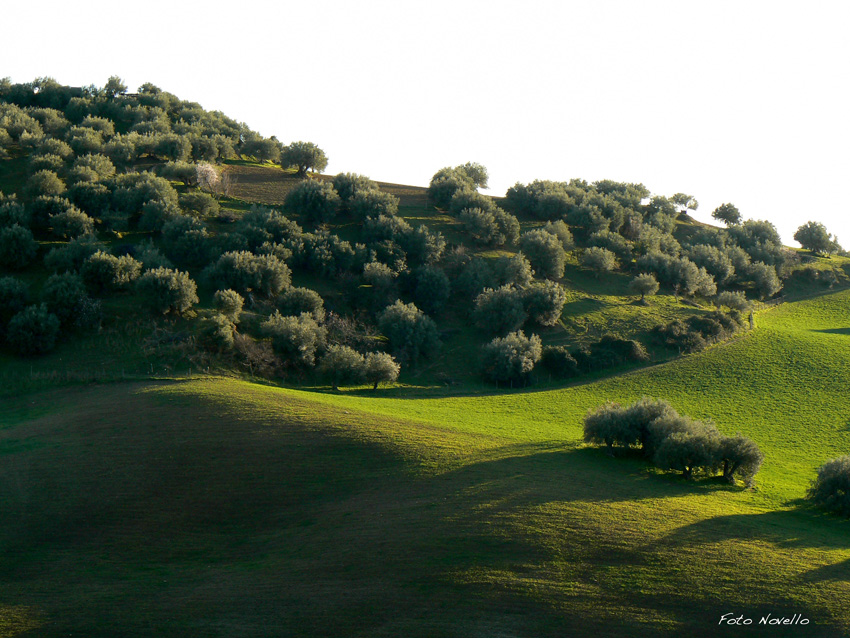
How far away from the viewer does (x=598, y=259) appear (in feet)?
251

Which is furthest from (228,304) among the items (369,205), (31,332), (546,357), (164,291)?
(369,205)

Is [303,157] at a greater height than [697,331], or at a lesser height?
greater

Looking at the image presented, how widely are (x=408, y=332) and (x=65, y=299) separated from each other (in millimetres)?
26388

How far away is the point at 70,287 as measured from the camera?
48500mm

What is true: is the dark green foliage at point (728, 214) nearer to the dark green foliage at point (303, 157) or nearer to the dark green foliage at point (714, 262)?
the dark green foliage at point (714, 262)

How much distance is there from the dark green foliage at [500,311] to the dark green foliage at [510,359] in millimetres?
4796

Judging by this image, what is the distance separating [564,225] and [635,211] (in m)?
21.1

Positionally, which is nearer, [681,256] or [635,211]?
[681,256]

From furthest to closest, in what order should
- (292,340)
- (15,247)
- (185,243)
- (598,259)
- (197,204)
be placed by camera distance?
(598,259), (197,204), (185,243), (15,247), (292,340)

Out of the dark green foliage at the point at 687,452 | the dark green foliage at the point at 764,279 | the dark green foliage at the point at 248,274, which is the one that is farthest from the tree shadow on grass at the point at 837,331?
the dark green foliage at the point at 248,274

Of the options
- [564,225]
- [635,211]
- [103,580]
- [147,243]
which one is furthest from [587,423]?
[635,211]

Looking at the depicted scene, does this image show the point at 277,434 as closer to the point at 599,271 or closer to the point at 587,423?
the point at 587,423

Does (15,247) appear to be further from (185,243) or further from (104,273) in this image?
(185,243)

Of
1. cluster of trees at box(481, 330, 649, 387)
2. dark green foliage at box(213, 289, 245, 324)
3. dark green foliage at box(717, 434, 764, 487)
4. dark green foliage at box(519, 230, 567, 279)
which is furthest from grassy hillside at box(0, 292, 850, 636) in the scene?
dark green foliage at box(519, 230, 567, 279)
